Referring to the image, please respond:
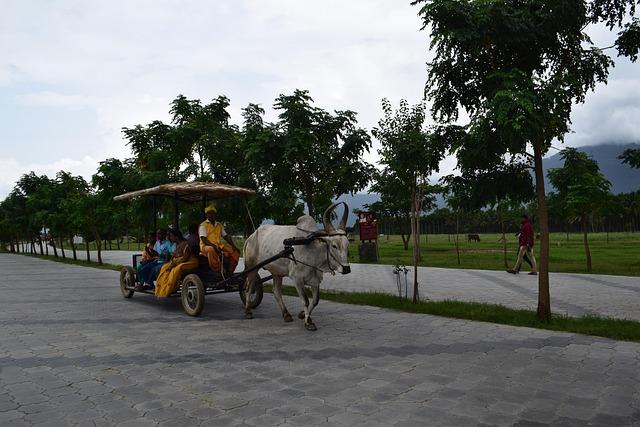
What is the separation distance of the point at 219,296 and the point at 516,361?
8.45 m

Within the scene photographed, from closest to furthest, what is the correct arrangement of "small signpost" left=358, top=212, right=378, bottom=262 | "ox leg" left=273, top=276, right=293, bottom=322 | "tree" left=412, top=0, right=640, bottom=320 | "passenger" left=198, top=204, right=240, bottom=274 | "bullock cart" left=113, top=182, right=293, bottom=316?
"tree" left=412, top=0, right=640, bottom=320 → "ox leg" left=273, top=276, right=293, bottom=322 → "bullock cart" left=113, top=182, right=293, bottom=316 → "passenger" left=198, top=204, right=240, bottom=274 → "small signpost" left=358, top=212, right=378, bottom=262

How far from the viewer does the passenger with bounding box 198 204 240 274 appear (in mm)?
9453

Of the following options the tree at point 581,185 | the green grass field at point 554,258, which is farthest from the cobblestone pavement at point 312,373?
the tree at point 581,185

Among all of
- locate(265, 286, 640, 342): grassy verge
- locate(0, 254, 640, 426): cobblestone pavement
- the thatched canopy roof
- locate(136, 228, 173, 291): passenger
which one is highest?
the thatched canopy roof

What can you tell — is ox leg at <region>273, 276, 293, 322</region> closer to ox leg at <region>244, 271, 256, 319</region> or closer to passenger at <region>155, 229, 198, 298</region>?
ox leg at <region>244, 271, 256, 319</region>

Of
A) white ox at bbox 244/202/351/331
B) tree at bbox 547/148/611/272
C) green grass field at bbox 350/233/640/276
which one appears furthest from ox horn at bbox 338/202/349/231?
tree at bbox 547/148/611/272

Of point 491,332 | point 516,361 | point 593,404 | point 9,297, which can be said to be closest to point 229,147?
point 9,297

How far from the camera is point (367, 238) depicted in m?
25.6

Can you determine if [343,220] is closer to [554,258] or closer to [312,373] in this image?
[312,373]

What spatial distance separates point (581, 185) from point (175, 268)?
45.2 ft

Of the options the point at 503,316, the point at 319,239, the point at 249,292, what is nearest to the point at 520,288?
the point at 503,316

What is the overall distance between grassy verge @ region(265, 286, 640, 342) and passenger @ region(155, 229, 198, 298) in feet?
11.5

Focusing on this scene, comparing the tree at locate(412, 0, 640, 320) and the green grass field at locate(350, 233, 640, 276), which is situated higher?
the tree at locate(412, 0, 640, 320)

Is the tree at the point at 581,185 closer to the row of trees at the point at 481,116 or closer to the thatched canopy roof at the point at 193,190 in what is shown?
the row of trees at the point at 481,116
